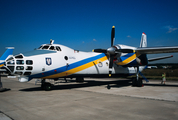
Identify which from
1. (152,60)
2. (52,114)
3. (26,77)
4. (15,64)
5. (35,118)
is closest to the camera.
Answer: (35,118)

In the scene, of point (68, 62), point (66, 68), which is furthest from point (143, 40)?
point (66, 68)

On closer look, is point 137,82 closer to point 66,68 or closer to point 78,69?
point 78,69

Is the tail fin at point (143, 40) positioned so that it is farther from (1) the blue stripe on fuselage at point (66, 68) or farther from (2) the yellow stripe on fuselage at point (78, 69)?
(1) the blue stripe on fuselage at point (66, 68)

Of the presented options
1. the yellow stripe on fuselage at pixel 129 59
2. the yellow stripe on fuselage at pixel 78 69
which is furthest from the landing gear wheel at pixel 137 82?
the yellow stripe on fuselage at pixel 78 69

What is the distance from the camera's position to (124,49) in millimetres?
14109

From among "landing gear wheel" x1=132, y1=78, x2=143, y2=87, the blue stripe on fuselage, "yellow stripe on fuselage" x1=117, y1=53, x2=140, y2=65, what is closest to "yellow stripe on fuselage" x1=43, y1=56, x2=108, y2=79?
A: the blue stripe on fuselage

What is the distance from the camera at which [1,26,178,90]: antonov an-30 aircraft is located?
10.5 metres

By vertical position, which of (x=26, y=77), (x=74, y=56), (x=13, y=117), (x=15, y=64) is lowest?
(x=13, y=117)

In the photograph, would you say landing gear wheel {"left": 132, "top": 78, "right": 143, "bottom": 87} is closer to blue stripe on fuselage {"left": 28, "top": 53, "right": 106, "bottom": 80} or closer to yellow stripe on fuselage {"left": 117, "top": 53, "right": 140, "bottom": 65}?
yellow stripe on fuselage {"left": 117, "top": 53, "right": 140, "bottom": 65}

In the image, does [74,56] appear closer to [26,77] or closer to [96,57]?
[96,57]

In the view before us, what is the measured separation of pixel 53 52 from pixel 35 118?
7.30 m

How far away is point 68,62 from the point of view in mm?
12516

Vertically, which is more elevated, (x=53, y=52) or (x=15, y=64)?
(x=53, y=52)

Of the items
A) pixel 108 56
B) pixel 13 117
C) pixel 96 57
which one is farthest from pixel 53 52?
pixel 13 117
